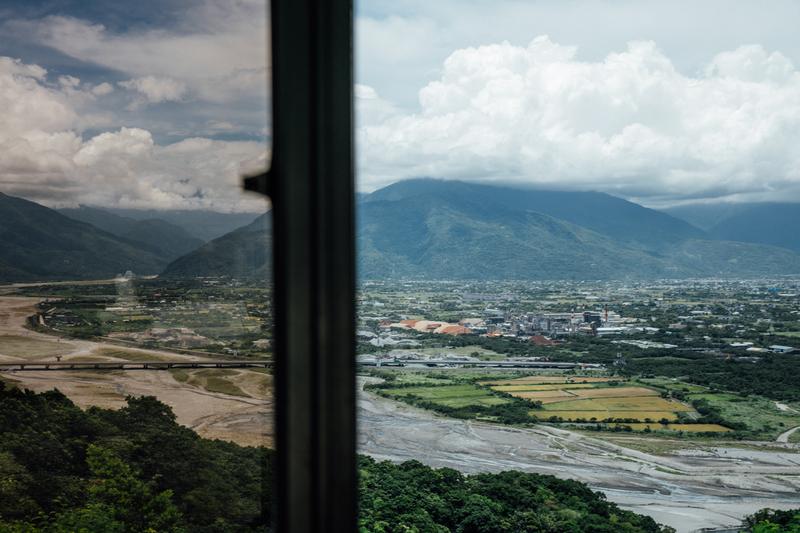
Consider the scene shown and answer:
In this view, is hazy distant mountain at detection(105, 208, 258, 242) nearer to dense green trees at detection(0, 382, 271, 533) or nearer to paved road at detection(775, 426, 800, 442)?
dense green trees at detection(0, 382, 271, 533)

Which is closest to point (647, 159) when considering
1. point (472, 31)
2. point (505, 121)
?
point (505, 121)

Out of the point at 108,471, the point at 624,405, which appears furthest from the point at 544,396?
the point at 108,471

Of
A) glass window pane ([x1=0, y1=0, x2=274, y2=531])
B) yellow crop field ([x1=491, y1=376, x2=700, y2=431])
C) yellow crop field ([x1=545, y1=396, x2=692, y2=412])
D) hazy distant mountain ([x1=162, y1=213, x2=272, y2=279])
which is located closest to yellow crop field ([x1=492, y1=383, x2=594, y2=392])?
yellow crop field ([x1=491, y1=376, x2=700, y2=431])

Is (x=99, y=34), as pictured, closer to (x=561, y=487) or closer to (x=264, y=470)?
(x=264, y=470)

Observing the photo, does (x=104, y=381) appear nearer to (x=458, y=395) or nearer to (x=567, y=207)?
(x=458, y=395)

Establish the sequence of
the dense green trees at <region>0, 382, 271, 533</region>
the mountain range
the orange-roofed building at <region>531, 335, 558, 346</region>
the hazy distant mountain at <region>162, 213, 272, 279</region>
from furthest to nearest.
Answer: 1. the orange-roofed building at <region>531, 335, 558, 346</region>
2. the mountain range
3. the dense green trees at <region>0, 382, 271, 533</region>
4. the hazy distant mountain at <region>162, 213, 272, 279</region>

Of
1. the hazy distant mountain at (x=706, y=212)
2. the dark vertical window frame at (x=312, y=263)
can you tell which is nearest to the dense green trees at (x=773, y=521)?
the hazy distant mountain at (x=706, y=212)

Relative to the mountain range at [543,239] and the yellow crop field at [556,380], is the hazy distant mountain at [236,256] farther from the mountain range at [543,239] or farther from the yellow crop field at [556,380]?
the yellow crop field at [556,380]
